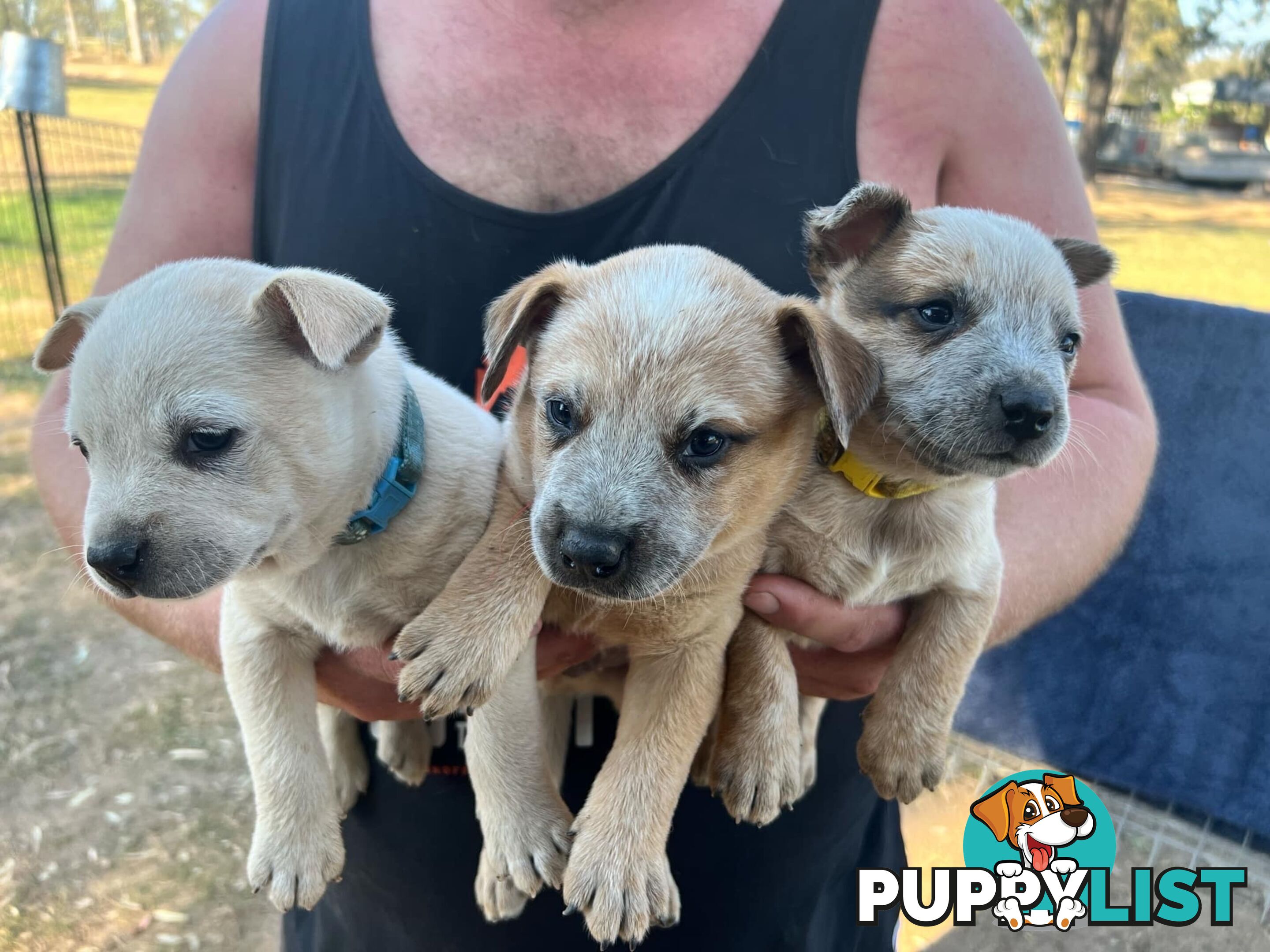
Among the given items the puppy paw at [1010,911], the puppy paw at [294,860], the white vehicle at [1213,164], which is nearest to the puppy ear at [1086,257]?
the puppy paw at [294,860]

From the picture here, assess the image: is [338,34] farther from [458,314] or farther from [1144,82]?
[1144,82]

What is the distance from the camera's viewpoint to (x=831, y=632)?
86.7 inches

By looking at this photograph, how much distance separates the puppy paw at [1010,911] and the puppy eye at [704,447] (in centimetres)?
291

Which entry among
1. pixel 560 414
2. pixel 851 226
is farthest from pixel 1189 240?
pixel 560 414

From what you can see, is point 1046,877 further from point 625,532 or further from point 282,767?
point 282,767

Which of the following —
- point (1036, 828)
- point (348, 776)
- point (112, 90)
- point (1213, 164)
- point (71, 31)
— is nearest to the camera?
point (348, 776)

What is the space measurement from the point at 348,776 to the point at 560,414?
1.30m

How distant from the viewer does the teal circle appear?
3752 mm

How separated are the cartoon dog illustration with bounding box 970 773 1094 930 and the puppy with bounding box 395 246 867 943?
207cm

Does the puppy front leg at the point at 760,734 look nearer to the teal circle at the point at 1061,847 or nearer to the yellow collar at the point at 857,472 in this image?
the yellow collar at the point at 857,472

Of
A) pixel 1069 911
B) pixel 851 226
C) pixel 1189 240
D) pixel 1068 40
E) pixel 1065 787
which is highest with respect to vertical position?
pixel 851 226

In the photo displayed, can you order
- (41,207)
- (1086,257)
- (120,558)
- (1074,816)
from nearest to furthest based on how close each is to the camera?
(120,558) < (1086,257) < (1074,816) < (41,207)

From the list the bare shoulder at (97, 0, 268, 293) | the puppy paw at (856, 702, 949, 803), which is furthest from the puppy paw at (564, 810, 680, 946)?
the bare shoulder at (97, 0, 268, 293)

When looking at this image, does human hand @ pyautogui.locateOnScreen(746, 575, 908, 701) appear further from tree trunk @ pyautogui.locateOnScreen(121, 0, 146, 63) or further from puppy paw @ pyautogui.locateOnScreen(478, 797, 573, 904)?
tree trunk @ pyautogui.locateOnScreen(121, 0, 146, 63)
